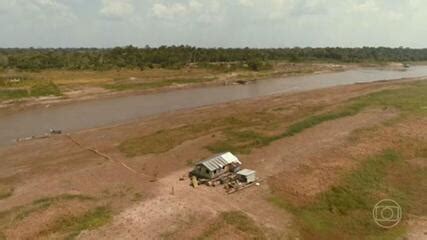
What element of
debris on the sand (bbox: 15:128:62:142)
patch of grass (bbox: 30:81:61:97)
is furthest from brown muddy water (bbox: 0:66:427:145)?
patch of grass (bbox: 30:81:61:97)

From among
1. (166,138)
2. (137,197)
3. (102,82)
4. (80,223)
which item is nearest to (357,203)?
(137,197)

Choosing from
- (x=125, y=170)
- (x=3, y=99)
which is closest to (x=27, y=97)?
(x=3, y=99)

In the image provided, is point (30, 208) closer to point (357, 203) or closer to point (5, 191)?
point (5, 191)

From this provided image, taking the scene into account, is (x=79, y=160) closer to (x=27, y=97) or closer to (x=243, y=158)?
(x=243, y=158)

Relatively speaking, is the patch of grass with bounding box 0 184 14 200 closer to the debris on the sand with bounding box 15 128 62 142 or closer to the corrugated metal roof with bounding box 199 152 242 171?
the corrugated metal roof with bounding box 199 152 242 171

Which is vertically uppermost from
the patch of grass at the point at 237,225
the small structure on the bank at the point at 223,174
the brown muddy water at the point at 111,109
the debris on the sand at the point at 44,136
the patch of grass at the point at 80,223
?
the small structure on the bank at the point at 223,174

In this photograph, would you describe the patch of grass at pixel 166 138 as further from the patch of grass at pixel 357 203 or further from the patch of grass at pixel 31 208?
the patch of grass at pixel 357 203

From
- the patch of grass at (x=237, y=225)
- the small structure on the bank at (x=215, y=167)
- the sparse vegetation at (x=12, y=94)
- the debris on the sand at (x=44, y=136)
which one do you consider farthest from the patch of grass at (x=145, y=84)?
the patch of grass at (x=237, y=225)
